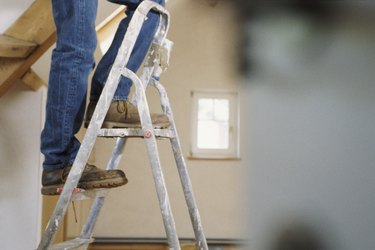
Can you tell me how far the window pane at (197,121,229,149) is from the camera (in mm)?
4520

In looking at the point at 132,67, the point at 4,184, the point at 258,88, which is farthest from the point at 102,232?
the point at 258,88


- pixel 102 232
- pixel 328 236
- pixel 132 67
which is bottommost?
pixel 102 232

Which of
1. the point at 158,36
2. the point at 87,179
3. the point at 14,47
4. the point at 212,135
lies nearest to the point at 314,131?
the point at 87,179

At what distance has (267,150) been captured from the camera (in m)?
0.38

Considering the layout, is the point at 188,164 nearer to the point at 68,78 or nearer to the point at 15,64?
the point at 15,64

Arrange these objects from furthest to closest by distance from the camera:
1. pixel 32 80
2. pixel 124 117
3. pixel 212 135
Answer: pixel 212 135 < pixel 32 80 < pixel 124 117

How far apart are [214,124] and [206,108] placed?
0.19m

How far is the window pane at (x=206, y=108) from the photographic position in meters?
4.55

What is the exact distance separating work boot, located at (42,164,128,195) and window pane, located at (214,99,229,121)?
3474mm

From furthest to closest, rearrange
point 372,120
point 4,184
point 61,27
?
point 4,184 < point 61,27 < point 372,120

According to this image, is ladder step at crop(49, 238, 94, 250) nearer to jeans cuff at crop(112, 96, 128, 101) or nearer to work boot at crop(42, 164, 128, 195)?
work boot at crop(42, 164, 128, 195)

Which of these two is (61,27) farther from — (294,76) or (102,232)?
(102,232)

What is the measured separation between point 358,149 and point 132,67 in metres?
0.94

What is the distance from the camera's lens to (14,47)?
149 cm
